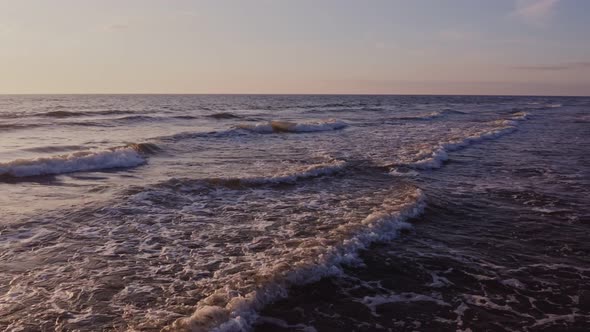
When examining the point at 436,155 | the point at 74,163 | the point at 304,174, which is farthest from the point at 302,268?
the point at 436,155

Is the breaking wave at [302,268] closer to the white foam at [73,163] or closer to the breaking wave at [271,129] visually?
the white foam at [73,163]

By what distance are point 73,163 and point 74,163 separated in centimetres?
3

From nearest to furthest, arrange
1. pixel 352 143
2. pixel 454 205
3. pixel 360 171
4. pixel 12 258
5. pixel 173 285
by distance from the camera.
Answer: pixel 173 285
pixel 12 258
pixel 454 205
pixel 360 171
pixel 352 143

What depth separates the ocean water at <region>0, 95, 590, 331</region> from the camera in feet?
18.4

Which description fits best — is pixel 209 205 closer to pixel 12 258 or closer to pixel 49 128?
pixel 12 258

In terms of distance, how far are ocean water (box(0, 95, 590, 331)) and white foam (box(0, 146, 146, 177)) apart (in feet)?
0.21

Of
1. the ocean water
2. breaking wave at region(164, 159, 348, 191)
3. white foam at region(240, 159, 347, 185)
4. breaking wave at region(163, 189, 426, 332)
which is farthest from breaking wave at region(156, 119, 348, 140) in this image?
breaking wave at region(163, 189, 426, 332)

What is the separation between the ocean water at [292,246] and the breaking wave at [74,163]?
0.21ft

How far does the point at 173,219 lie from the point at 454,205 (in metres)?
6.60

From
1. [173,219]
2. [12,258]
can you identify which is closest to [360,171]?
[173,219]

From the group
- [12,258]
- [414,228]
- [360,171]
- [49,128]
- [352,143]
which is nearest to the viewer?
[12,258]

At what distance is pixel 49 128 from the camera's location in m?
30.2

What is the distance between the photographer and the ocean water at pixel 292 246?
221 inches

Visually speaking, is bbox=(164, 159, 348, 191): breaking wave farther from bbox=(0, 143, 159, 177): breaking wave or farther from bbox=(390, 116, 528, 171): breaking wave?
bbox=(0, 143, 159, 177): breaking wave
